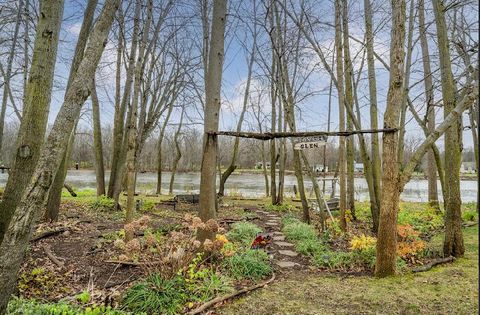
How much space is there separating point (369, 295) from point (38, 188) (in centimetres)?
319

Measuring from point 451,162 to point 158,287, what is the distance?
4.24m

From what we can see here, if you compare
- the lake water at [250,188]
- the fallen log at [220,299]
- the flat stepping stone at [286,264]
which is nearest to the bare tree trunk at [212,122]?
the fallen log at [220,299]

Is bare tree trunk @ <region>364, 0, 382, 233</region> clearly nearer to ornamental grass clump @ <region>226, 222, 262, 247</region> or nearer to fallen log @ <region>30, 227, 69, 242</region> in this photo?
ornamental grass clump @ <region>226, 222, 262, 247</region>

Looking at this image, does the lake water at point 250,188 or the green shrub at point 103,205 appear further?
the lake water at point 250,188

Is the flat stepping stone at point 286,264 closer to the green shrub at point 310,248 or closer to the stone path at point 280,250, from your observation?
the stone path at point 280,250

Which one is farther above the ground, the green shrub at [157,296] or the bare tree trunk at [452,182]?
the bare tree trunk at [452,182]

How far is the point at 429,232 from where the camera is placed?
273 inches

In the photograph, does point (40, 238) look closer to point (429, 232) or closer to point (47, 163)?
point (47, 163)

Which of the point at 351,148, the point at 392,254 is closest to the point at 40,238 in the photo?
the point at 392,254

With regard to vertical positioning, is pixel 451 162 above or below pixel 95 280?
above

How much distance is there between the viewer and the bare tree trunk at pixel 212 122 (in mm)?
4133

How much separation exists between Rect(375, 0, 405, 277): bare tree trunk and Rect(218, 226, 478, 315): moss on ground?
46 centimetres

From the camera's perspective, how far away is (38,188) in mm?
2393

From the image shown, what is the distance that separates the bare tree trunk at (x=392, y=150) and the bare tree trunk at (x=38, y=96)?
364 centimetres
